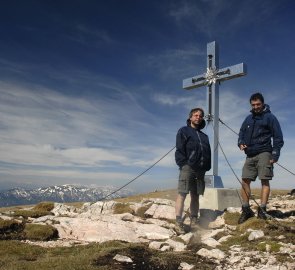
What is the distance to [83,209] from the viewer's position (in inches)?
593

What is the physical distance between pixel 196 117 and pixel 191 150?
1.03 meters

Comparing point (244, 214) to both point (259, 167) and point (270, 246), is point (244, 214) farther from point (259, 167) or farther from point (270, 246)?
point (270, 246)

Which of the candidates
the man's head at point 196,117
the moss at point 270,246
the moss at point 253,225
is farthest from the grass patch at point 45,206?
the moss at point 270,246

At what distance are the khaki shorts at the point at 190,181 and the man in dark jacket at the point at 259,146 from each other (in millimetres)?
1293

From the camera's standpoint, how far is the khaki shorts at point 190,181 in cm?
1021

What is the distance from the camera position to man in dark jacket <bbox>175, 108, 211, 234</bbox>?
1026cm

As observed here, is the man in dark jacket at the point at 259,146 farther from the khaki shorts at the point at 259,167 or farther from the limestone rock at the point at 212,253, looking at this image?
the limestone rock at the point at 212,253

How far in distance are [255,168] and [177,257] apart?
14.4ft

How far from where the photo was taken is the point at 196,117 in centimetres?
1062

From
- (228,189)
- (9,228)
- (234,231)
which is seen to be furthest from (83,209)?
(234,231)

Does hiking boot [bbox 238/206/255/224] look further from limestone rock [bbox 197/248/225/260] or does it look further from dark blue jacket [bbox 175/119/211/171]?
limestone rock [bbox 197/248/225/260]

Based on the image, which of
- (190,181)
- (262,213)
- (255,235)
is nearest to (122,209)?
(190,181)

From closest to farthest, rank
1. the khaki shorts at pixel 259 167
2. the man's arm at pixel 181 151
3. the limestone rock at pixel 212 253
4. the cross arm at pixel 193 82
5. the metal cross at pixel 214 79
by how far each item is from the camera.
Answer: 1. the limestone rock at pixel 212 253
2. the khaki shorts at pixel 259 167
3. the man's arm at pixel 181 151
4. the metal cross at pixel 214 79
5. the cross arm at pixel 193 82

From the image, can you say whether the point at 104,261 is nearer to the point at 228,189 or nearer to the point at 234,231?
the point at 234,231
